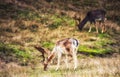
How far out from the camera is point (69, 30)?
2830 cm

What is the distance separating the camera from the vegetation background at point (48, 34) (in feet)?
58.8

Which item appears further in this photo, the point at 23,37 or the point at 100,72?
the point at 23,37

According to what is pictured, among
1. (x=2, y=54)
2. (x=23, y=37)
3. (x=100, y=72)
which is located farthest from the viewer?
(x=23, y=37)

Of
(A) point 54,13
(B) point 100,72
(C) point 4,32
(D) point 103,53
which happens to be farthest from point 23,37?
(B) point 100,72

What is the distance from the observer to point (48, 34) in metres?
26.4

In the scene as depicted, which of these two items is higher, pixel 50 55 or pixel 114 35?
pixel 50 55

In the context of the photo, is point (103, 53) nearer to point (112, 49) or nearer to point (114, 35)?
point (112, 49)

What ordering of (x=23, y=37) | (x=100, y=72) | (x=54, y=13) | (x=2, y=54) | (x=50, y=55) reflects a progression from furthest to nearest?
(x=54, y=13) < (x=23, y=37) < (x=2, y=54) < (x=50, y=55) < (x=100, y=72)

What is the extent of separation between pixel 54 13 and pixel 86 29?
15.0 ft

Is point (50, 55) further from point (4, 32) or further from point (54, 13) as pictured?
point (54, 13)

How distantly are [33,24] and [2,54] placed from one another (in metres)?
9.36

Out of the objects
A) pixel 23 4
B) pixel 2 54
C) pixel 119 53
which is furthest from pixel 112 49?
pixel 23 4

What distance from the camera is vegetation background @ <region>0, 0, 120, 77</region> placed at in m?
17.9

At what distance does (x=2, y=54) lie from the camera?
20.2 m
